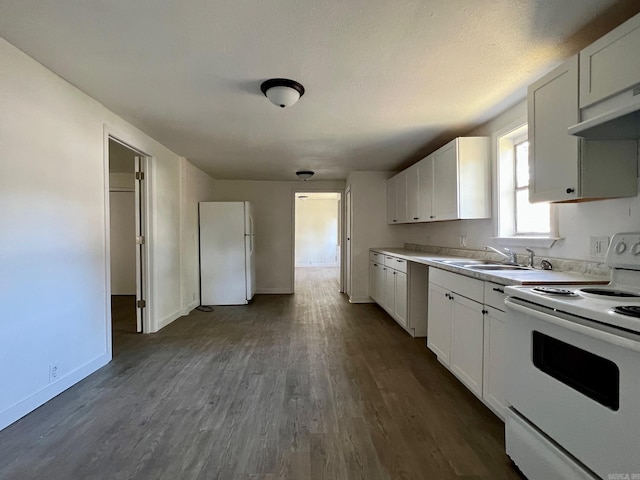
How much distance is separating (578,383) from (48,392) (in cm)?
308

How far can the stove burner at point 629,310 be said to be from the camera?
104cm

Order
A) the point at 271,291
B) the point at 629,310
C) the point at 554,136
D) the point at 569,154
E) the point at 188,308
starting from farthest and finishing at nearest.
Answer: the point at 271,291 < the point at 188,308 < the point at 554,136 < the point at 569,154 < the point at 629,310

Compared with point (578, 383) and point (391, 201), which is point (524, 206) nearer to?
point (578, 383)

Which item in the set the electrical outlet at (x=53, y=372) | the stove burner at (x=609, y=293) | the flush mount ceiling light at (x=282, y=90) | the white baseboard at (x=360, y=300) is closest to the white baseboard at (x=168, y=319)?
the electrical outlet at (x=53, y=372)

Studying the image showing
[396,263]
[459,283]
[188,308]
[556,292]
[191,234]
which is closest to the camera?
[556,292]

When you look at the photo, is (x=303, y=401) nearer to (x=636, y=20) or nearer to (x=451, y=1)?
(x=451, y=1)

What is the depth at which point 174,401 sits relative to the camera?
218cm

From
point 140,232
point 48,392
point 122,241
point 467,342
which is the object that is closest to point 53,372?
point 48,392

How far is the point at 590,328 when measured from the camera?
3.61 feet

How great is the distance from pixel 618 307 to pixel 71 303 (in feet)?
10.6

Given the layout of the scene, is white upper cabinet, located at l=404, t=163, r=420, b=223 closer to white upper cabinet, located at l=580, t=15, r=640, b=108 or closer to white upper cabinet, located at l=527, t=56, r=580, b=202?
white upper cabinet, located at l=527, t=56, r=580, b=202

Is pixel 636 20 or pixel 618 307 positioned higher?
pixel 636 20

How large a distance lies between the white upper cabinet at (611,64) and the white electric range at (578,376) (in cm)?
71

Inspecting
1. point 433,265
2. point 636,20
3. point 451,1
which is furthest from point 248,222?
Result: point 636,20
